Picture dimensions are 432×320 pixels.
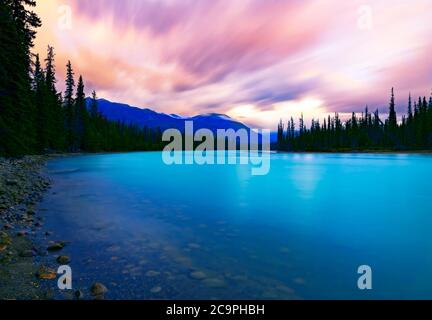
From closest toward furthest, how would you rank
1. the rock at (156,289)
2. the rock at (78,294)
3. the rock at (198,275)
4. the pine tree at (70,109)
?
1. the rock at (78,294)
2. the rock at (156,289)
3. the rock at (198,275)
4. the pine tree at (70,109)

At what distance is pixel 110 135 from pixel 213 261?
111m

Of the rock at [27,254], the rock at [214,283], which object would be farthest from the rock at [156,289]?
the rock at [27,254]

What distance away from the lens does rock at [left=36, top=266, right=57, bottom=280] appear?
6234 millimetres

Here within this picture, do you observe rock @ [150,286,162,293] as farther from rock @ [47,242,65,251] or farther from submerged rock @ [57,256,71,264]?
rock @ [47,242,65,251]

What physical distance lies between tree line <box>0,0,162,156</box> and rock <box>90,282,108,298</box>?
19996 millimetres

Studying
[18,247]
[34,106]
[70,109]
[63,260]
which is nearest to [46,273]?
[63,260]

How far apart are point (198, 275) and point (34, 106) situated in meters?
50.3

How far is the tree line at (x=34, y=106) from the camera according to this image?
23.2 m

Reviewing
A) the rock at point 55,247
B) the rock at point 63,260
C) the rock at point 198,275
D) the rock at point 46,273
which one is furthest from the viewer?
the rock at point 55,247

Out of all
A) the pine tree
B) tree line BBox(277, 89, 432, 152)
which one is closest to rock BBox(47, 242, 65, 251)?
the pine tree

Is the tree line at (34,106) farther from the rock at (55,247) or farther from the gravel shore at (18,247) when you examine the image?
the rock at (55,247)

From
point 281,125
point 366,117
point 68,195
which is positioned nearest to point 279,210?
point 68,195

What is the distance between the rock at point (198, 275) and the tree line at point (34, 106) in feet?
68.3

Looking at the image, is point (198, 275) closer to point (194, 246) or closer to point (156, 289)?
point (156, 289)
